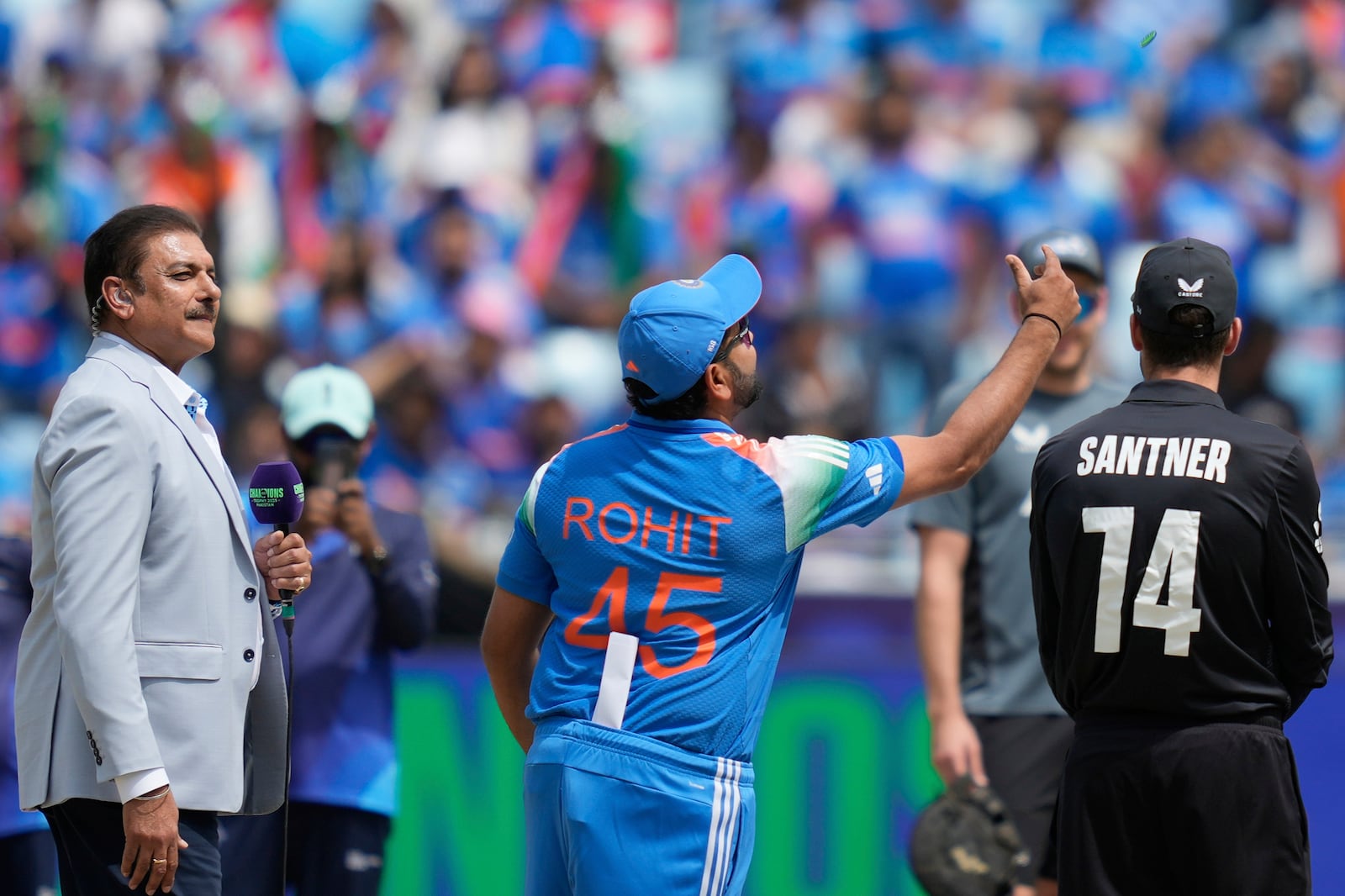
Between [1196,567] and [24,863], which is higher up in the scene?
[1196,567]

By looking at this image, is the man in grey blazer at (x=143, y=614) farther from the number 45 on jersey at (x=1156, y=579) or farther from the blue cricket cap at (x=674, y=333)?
the number 45 on jersey at (x=1156, y=579)

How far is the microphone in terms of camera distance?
354 centimetres

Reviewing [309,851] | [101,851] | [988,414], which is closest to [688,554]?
[988,414]

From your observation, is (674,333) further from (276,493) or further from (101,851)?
(101,851)

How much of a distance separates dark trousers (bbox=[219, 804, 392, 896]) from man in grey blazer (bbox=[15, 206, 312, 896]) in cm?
107

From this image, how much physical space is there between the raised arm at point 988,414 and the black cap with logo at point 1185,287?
0.65 feet

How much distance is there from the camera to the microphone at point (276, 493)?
11.6 feet

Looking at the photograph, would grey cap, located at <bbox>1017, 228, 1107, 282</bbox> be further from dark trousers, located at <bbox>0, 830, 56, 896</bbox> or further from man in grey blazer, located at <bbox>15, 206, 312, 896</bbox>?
dark trousers, located at <bbox>0, 830, 56, 896</bbox>

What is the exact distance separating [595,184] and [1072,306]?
262 inches

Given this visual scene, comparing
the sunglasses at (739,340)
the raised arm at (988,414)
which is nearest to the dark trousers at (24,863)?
the sunglasses at (739,340)

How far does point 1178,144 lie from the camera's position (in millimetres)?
10023

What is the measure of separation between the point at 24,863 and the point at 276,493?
72.4 inches

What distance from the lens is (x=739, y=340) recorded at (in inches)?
138

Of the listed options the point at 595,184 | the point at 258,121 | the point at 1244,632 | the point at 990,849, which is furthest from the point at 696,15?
the point at 1244,632
